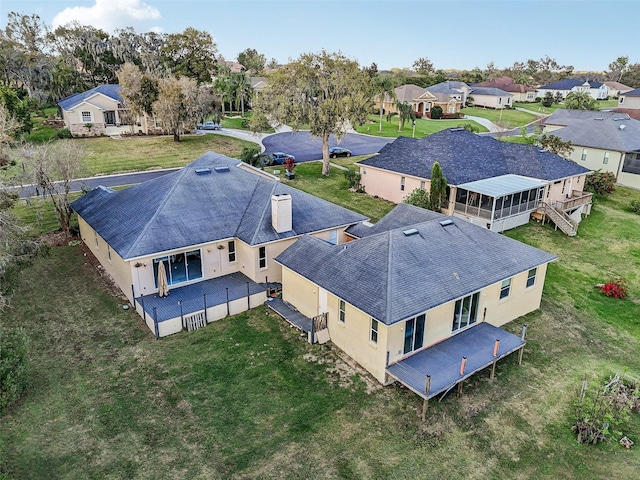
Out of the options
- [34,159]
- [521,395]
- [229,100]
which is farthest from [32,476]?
[229,100]

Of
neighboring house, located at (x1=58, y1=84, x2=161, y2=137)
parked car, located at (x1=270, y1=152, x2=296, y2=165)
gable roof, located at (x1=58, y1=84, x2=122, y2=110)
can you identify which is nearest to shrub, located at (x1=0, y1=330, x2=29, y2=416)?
parked car, located at (x1=270, y1=152, x2=296, y2=165)

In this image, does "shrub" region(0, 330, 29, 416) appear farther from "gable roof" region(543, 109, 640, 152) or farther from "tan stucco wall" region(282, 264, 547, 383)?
"gable roof" region(543, 109, 640, 152)

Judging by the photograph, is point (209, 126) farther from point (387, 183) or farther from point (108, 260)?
point (108, 260)

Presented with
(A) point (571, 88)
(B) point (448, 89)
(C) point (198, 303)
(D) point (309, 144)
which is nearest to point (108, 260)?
(C) point (198, 303)

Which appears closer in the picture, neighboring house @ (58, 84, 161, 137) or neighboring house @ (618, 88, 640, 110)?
neighboring house @ (58, 84, 161, 137)

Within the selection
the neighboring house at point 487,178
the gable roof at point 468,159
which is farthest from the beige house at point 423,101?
the neighboring house at point 487,178

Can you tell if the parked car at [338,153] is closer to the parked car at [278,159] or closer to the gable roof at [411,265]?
the parked car at [278,159]

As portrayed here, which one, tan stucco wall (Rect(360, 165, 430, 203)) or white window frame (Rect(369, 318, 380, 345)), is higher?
tan stucco wall (Rect(360, 165, 430, 203))
